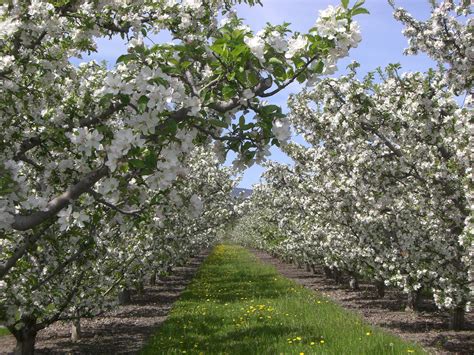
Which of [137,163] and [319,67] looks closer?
[137,163]

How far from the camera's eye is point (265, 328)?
405 inches

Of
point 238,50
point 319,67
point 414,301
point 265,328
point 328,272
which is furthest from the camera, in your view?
point 328,272

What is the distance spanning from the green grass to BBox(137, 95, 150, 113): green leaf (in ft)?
19.5

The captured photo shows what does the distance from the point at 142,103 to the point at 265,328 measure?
8209 millimetres

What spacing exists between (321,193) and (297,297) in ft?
11.6

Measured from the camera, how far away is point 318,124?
11.1 m

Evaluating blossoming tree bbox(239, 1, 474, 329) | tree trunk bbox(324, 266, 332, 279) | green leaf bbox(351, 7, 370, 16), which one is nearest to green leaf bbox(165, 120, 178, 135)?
green leaf bbox(351, 7, 370, 16)

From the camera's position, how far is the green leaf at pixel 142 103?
2978mm

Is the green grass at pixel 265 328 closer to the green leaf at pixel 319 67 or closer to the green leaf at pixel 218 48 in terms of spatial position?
the green leaf at pixel 319 67

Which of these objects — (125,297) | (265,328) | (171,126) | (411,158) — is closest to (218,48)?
(171,126)

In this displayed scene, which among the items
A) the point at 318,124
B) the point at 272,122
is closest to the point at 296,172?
the point at 318,124

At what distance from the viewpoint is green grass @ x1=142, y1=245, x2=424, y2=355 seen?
8344 mm

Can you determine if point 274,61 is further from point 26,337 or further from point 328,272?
point 328,272

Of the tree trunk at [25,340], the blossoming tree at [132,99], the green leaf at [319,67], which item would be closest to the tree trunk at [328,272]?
the tree trunk at [25,340]
